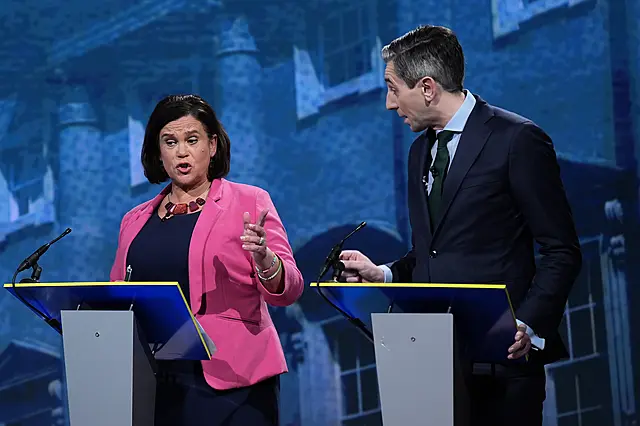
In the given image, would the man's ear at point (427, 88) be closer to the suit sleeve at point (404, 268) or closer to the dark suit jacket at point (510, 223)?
the dark suit jacket at point (510, 223)

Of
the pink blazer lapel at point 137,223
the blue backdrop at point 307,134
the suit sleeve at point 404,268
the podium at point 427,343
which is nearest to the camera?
the podium at point 427,343

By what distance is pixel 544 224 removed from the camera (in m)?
2.08

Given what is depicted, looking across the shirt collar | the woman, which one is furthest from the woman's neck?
the shirt collar

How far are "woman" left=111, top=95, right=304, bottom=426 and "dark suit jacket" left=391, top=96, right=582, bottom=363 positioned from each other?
0.47 meters

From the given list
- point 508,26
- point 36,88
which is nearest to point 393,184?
point 508,26

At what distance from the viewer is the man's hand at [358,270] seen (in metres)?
2.25

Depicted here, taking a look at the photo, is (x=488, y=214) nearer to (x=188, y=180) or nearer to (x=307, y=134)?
(x=188, y=180)

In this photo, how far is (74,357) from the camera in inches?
82.7

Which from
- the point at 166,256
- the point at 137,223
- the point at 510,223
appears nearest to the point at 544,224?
the point at 510,223

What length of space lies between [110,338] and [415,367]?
73cm

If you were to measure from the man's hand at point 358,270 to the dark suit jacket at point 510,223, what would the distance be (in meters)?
0.14

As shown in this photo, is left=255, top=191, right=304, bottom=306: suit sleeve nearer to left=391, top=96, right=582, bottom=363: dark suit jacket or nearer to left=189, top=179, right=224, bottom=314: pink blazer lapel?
left=189, top=179, right=224, bottom=314: pink blazer lapel

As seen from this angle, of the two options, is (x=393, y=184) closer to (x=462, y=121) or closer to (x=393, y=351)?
(x=462, y=121)

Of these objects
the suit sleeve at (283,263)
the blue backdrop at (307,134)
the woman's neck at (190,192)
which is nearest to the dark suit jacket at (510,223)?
the suit sleeve at (283,263)
